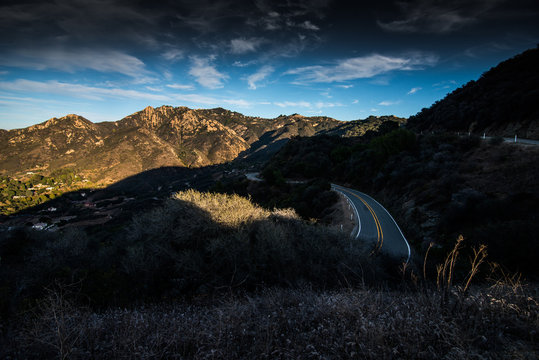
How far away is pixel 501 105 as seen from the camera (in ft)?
102

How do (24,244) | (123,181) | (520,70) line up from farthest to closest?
(123,181) < (520,70) < (24,244)

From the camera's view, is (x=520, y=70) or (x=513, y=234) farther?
(x=520, y=70)

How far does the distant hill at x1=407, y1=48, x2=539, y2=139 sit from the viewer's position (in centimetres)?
2714

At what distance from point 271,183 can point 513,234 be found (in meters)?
41.0

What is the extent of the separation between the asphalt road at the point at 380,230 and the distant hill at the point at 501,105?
20354 millimetres

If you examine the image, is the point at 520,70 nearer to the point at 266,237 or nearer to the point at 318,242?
the point at 318,242

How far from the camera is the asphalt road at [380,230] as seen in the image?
16.6 m

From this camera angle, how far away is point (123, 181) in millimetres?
119000

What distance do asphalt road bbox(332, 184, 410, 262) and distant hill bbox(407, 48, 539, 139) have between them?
20.4m

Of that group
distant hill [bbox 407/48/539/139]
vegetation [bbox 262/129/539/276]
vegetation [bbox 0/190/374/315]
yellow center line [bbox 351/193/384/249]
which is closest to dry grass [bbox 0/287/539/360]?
vegetation [bbox 0/190/374/315]

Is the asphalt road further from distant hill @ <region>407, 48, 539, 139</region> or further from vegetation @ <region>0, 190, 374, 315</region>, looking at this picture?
distant hill @ <region>407, 48, 539, 139</region>

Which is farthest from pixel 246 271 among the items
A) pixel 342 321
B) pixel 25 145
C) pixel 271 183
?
pixel 25 145

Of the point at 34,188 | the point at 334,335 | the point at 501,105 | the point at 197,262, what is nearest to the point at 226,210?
the point at 197,262

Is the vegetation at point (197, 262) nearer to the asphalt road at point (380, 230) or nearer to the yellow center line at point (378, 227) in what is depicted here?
the asphalt road at point (380, 230)
